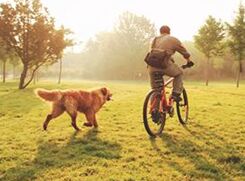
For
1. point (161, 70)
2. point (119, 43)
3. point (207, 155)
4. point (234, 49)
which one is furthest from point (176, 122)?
point (119, 43)

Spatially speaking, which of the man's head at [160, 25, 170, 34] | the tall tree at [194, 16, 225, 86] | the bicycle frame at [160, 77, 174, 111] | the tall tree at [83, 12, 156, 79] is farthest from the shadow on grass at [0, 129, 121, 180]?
the tall tree at [83, 12, 156, 79]

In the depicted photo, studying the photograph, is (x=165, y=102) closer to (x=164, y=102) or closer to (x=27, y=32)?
(x=164, y=102)

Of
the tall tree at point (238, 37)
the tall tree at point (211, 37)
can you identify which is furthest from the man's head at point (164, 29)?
the tall tree at point (211, 37)

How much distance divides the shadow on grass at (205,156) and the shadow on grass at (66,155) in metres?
1.14

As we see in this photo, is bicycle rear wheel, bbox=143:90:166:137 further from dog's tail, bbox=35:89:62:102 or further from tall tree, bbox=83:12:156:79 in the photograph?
tall tree, bbox=83:12:156:79

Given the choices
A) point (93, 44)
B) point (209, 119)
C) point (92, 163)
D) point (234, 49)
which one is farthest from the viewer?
point (93, 44)

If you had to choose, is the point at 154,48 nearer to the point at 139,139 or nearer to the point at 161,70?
the point at 161,70

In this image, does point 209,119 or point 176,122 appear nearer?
point 176,122

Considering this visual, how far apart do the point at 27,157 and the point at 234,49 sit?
3661 cm

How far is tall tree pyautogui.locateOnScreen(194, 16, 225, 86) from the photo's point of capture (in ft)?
139

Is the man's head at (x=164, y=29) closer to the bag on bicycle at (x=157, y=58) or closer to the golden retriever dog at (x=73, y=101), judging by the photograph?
the bag on bicycle at (x=157, y=58)

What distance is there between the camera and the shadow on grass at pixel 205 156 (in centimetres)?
642

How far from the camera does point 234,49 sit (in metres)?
40.6

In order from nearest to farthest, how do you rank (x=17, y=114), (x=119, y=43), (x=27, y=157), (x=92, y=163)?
(x=92, y=163)
(x=27, y=157)
(x=17, y=114)
(x=119, y=43)
